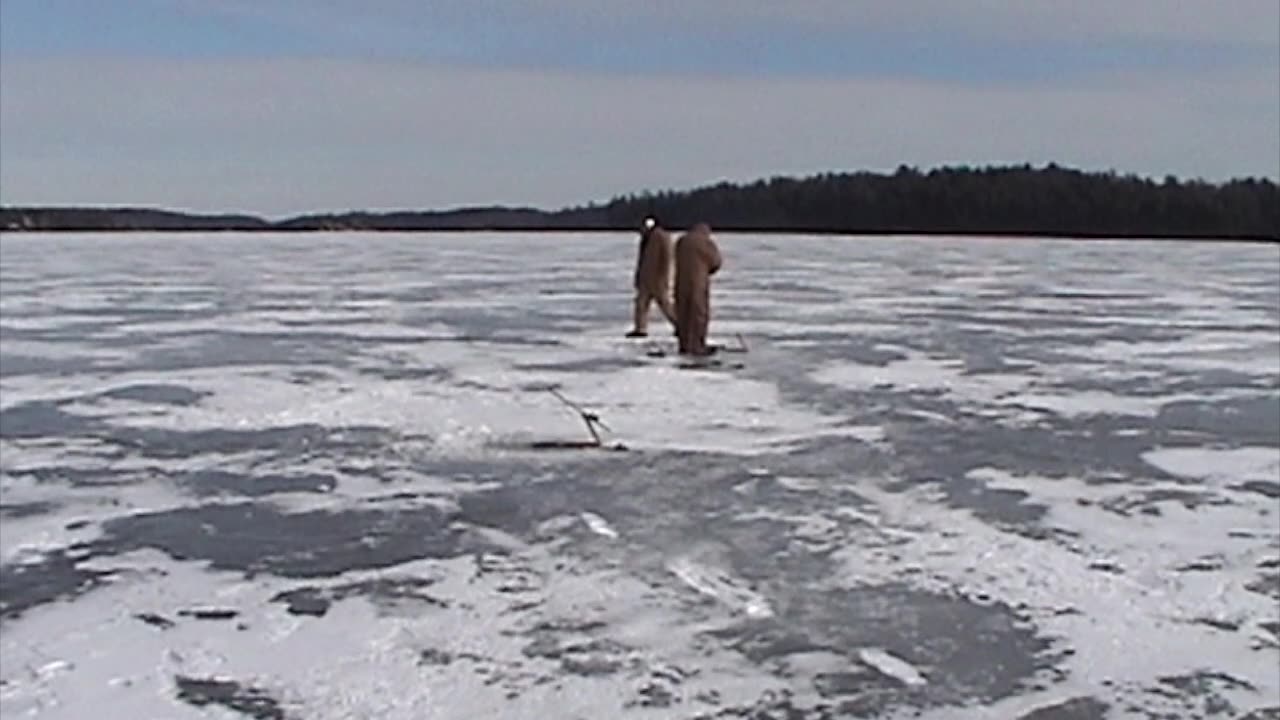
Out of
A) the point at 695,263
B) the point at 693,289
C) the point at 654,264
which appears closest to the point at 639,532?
the point at 693,289

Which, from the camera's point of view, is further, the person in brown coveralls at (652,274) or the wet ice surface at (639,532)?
the person in brown coveralls at (652,274)

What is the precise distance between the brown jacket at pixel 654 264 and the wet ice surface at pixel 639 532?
90 centimetres

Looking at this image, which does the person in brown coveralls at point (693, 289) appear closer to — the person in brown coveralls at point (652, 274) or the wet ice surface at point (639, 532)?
the wet ice surface at point (639, 532)

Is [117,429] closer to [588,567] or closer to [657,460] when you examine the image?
[657,460]

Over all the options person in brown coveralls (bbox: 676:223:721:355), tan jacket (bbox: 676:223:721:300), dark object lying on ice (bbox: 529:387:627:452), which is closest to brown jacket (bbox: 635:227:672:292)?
tan jacket (bbox: 676:223:721:300)

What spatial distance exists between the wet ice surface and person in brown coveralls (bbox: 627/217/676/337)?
90 cm

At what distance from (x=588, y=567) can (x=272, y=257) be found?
3891cm

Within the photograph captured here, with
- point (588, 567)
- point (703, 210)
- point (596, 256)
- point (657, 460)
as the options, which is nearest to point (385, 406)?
point (657, 460)

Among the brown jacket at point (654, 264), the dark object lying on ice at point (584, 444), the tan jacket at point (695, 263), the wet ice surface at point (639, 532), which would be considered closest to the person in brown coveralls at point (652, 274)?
the brown jacket at point (654, 264)

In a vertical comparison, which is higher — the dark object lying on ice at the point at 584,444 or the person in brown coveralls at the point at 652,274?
the person in brown coveralls at the point at 652,274

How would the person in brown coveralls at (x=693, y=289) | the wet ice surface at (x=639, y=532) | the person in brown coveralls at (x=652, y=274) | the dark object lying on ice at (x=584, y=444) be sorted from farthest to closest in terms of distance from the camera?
the person in brown coveralls at (x=652, y=274)
the person in brown coveralls at (x=693, y=289)
the dark object lying on ice at (x=584, y=444)
the wet ice surface at (x=639, y=532)

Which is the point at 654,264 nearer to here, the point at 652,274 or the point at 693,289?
the point at 652,274

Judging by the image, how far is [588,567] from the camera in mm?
5680

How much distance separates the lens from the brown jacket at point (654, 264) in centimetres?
1496
